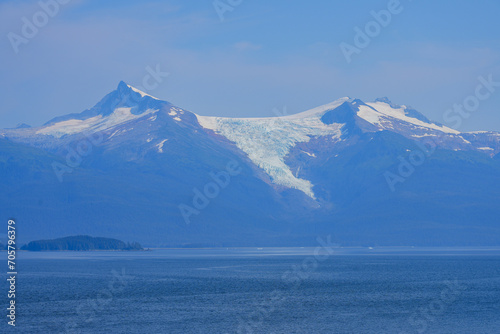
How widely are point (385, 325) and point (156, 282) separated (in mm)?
67781

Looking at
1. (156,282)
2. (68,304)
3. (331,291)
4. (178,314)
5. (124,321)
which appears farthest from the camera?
(156,282)

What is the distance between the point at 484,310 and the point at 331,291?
33.6 metres

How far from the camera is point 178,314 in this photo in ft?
315

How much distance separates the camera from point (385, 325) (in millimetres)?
87688

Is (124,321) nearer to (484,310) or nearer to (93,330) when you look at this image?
(93,330)

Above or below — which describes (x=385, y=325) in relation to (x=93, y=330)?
below

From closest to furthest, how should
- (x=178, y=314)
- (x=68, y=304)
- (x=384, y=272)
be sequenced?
(x=178, y=314) → (x=68, y=304) → (x=384, y=272)

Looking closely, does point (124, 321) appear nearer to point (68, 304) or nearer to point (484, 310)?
point (68, 304)

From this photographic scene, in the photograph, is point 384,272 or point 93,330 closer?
point 93,330

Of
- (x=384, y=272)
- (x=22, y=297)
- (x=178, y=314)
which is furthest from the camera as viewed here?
(x=384, y=272)

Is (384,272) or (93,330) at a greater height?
(93,330)

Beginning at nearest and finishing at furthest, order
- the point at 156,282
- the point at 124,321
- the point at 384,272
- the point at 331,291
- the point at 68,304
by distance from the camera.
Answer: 1. the point at 124,321
2. the point at 68,304
3. the point at 331,291
4. the point at 156,282
5. the point at 384,272

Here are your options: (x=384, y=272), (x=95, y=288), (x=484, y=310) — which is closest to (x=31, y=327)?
(x=95, y=288)

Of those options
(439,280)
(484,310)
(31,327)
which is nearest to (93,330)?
(31,327)
